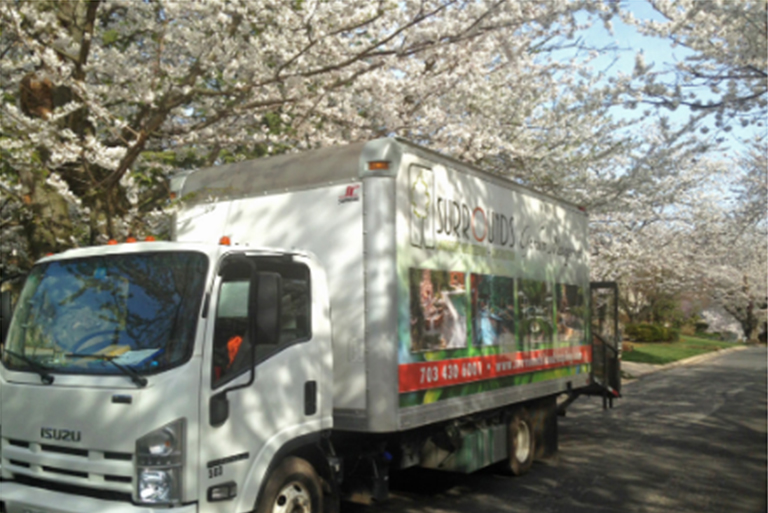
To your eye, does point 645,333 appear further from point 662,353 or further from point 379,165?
point 379,165

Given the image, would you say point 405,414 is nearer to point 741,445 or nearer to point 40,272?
point 40,272

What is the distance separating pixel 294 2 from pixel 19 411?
19.6 ft

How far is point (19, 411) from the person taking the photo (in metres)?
5.09

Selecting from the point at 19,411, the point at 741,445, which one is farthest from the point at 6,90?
the point at 741,445

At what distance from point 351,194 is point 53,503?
3.14m

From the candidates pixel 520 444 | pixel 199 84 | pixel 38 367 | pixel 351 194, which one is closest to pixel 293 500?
pixel 38 367

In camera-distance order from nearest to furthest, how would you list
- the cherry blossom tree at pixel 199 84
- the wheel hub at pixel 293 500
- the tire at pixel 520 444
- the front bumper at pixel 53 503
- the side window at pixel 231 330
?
the front bumper at pixel 53 503 → the side window at pixel 231 330 → the wheel hub at pixel 293 500 → the cherry blossom tree at pixel 199 84 → the tire at pixel 520 444

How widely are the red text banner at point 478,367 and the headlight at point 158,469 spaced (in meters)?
2.14

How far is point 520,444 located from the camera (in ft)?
30.2

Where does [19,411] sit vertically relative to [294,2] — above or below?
below

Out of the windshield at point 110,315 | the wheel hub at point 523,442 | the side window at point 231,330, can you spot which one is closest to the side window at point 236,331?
the side window at point 231,330

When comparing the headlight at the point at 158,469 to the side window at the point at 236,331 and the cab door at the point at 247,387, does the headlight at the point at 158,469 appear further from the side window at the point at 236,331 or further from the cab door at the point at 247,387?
the side window at the point at 236,331

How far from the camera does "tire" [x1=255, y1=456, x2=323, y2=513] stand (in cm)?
520

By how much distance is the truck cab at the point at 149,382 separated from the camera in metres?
4.61
